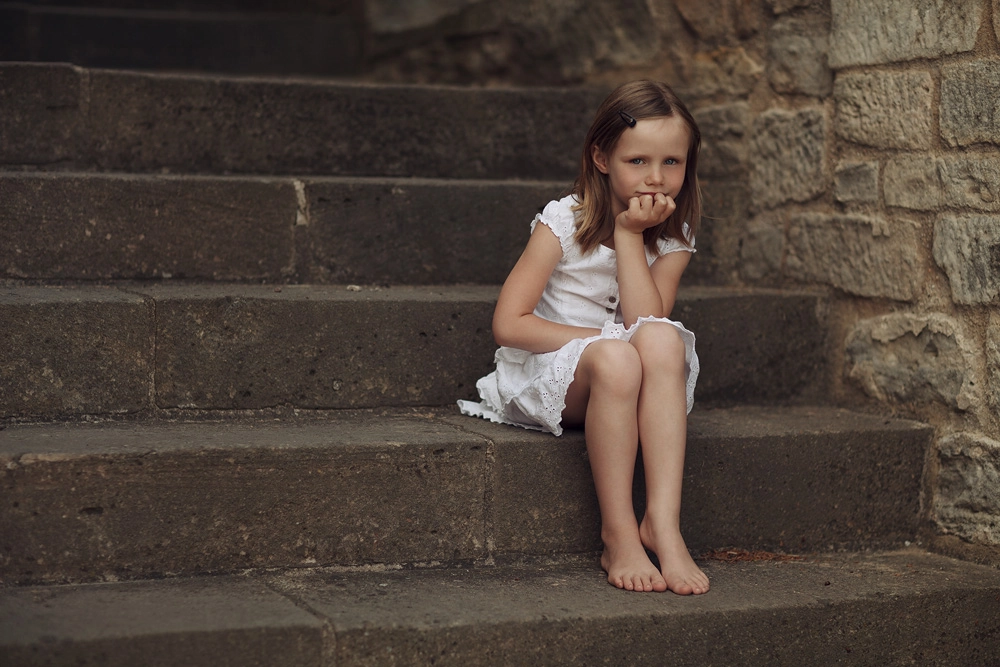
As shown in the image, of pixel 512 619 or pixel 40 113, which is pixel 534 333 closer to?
pixel 512 619

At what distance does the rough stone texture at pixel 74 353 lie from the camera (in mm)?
2383

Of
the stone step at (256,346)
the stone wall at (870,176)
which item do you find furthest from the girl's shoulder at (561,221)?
the stone wall at (870,176)

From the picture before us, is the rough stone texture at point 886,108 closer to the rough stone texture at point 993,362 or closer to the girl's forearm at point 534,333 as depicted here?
the rough stone texture at point 993,362

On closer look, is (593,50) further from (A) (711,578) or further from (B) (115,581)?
(B) (115,581)

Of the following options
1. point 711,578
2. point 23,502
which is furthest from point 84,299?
point 711,578

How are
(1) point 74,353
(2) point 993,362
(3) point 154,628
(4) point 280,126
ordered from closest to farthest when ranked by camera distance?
(3) point 154,628, (1) point 74,353, (2) point 993,362, (4) point 280,126

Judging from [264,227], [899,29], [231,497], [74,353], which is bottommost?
[231,497]

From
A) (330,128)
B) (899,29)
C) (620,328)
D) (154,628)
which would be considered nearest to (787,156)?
(899,29)

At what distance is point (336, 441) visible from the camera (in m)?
2.28

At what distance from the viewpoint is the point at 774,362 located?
303 cm

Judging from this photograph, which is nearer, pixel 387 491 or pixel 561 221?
pixel 387 491

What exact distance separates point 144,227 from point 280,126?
2.23ft

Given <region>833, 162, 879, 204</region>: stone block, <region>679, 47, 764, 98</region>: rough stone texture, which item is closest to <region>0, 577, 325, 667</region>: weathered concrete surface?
<region>833, 162, 879, 204</region>: stone block

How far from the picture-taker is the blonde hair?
8.16 feet
